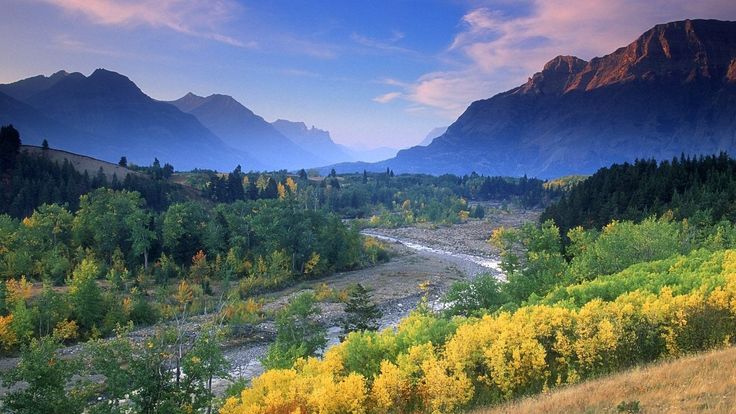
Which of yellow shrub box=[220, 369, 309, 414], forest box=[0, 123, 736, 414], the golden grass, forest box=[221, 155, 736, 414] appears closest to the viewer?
the golden grass

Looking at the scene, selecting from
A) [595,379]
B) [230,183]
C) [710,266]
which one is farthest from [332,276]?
[230,183]

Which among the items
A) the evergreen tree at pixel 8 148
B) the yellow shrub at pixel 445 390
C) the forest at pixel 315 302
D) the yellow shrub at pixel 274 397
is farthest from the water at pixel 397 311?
the evergreen tree at pixel 8 148

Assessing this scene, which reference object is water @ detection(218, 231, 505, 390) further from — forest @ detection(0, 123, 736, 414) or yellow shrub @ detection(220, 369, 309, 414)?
yellow shrub @ detection(220, 369, 309, 414)

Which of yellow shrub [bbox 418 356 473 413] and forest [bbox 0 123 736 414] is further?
forest [bbox 0 123 736 414]

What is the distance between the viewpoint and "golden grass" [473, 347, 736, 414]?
1500 cm

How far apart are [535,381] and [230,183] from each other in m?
142

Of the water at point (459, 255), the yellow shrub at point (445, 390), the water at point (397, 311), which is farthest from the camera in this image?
the water at point (459, 255)

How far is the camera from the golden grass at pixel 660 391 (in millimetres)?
15000

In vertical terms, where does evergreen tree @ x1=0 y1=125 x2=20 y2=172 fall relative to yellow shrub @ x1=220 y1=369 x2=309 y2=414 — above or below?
above

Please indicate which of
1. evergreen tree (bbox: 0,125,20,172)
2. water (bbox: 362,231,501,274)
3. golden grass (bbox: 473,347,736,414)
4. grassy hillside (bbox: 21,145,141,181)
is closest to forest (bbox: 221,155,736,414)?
golden grass (bbox: 473,347,736,414)

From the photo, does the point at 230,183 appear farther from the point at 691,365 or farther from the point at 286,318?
the point at 691,365

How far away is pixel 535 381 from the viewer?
22.3m

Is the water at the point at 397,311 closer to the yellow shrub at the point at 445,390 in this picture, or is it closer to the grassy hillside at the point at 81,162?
the yellow shrub at the point at 445,390

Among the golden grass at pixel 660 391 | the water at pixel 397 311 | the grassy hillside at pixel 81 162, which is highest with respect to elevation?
the grassy hillside at pixel 81 162
